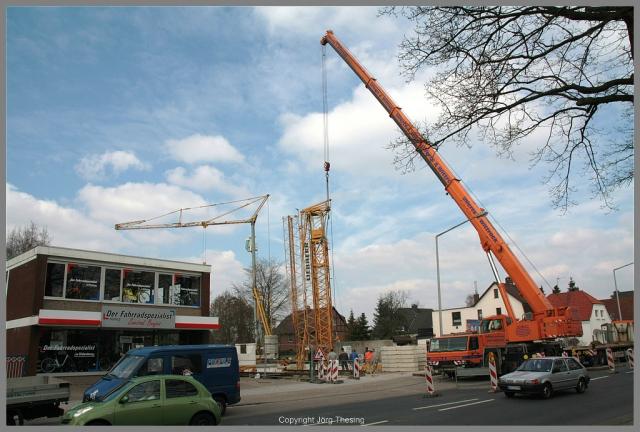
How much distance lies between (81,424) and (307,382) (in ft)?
54.7

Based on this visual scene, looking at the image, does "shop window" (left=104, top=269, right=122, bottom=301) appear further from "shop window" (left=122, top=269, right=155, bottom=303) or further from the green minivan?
the green minivan

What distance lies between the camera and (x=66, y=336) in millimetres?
23406

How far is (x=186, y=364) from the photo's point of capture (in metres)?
15.1

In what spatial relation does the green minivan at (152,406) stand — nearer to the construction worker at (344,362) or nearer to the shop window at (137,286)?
the shop window at (137,286)

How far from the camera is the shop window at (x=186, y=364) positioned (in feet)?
48.9

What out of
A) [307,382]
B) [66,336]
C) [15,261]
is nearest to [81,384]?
[66,336]

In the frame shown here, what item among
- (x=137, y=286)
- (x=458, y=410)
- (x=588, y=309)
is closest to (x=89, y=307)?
(x=137, y=286)

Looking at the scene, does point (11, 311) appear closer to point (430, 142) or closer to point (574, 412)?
point (430, 142)

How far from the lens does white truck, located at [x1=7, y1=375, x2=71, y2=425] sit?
1300 cm

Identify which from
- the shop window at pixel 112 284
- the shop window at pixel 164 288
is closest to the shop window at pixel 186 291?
the shop window at pixel 164 288

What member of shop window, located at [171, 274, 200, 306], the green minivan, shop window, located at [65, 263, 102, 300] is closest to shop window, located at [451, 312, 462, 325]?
shop window, located at [171, 274, 200, 306]

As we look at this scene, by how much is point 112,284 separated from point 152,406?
15.2m

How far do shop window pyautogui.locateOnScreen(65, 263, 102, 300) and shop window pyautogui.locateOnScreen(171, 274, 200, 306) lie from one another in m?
3.85

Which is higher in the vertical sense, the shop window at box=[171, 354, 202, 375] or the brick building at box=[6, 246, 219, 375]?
the brick building at box=[6, 246, 219, 375]
